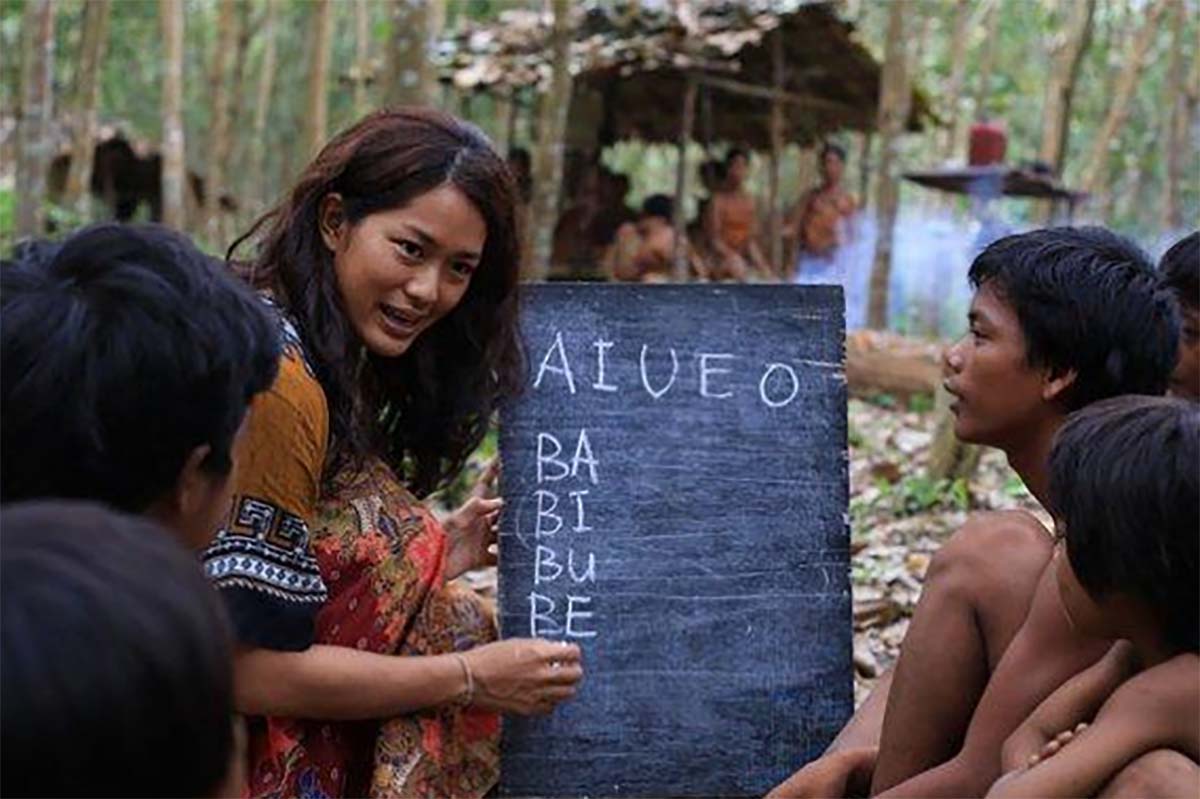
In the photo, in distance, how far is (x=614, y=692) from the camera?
129 inches

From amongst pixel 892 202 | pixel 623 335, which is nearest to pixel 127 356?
pixel 623 335

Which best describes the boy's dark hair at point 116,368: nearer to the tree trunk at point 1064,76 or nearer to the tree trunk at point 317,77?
the tree trunk at point 1064,76

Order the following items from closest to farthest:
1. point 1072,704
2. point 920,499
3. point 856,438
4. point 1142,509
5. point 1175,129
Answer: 1. point 1142,509
2. point 1072,704
3. point 920,499
4. point 856,438
5. point 1175,129

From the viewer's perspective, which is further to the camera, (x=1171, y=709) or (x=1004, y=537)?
(x=1004, y=537)

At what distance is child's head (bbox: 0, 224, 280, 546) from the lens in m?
1.92

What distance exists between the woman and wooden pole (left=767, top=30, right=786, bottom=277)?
11.6 metres

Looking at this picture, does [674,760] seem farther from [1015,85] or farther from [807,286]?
[1015,85]

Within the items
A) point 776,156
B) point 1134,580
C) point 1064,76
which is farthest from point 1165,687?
point 1064,76

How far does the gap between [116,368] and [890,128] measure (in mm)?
11836

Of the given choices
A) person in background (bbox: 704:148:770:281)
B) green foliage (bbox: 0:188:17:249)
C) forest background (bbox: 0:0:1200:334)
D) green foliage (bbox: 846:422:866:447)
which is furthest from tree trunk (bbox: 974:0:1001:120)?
green foliage (bbox: 846:422:866:447)

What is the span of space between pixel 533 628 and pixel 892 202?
36.3ft

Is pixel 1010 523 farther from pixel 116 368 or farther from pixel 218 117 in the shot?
pixel 218 117

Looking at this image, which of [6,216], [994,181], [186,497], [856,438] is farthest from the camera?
[6,216]

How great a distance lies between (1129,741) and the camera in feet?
7.18
